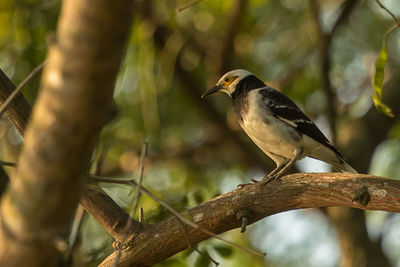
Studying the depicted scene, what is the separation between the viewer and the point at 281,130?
569 centimetres

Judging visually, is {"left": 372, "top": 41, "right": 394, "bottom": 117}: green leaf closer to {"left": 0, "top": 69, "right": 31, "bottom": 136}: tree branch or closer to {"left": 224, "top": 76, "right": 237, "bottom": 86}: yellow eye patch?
{"left": 0, "top": 69, "right": 31, "bottom": 136}: tree branch

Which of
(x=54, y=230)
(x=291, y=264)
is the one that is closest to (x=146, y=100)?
(x=291, y=264)

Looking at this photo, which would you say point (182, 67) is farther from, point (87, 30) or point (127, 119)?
point (87, 30)

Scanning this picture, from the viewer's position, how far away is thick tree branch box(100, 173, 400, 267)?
402cm

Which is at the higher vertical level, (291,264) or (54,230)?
(54,230)

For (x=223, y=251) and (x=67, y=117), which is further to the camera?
(x=223, y=251)

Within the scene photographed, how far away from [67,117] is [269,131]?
370 cm

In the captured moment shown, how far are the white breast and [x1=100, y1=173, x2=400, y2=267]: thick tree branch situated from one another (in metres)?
1.41

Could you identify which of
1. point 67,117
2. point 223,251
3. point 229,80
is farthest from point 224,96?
point 67,117

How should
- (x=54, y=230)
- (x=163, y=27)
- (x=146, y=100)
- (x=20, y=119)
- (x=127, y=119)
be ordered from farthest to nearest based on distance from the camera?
(x=127, y=119)
(x=163, y=27)
(x=146, y=100)
(x=20, y=119)
(x=54, y=230)

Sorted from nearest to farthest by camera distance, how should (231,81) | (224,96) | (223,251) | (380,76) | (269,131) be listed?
(380,76) → (223,251) → (269,131) → (231,81) → (224,96)

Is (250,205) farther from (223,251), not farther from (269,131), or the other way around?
(269,131)

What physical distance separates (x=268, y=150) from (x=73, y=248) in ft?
7.69

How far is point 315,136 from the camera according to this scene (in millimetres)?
5836
